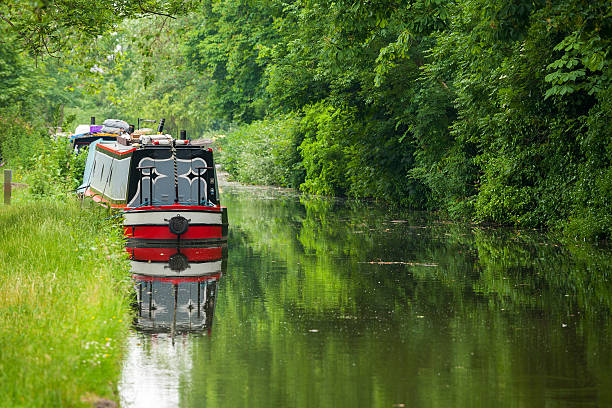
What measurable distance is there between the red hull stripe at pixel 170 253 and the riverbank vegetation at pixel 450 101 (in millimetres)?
4453

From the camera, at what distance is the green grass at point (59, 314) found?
23.1ft

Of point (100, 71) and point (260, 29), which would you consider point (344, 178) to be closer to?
point (260, 29)

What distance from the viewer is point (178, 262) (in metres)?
17.5

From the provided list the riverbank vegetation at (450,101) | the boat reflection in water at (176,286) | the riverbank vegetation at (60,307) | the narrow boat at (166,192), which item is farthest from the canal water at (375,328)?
the riverbank vegetation at (450,101)

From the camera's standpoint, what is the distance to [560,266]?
1652cm

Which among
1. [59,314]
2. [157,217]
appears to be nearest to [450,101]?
[157,217]

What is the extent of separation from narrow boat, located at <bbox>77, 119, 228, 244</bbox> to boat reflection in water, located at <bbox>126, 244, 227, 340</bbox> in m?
0.40

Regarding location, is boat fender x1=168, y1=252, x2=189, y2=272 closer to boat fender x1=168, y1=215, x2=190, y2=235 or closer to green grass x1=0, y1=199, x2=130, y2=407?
boat fender x1=168, y1=215, x2=190, y2=235

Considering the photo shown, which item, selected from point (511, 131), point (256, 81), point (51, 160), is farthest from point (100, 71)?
point (256, 81)

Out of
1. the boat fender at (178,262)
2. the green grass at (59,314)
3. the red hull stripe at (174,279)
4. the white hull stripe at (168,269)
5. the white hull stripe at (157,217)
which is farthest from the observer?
the white hull stripe at (157,217)

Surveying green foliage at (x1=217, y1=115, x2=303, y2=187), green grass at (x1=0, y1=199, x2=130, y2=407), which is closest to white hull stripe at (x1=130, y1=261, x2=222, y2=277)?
green grass at (x1=0, y1=199, x2=130, y2=407)

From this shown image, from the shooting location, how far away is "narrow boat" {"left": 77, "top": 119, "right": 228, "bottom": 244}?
19.5 m

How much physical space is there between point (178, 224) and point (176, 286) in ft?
17.4

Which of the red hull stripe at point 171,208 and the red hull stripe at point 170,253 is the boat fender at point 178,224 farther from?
the red hull stripe at point 170,253
